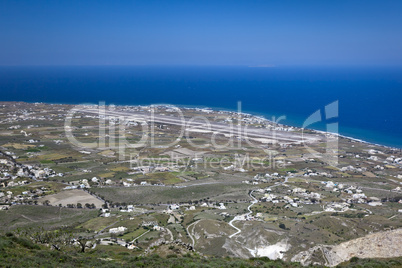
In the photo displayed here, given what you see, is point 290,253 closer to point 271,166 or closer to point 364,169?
point 271,166

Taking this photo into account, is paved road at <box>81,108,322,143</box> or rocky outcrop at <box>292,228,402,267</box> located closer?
rocky outcrop at <box>292,228,402,267</box>

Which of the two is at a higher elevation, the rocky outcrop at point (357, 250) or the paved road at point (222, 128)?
the paved road at point (222, 128)

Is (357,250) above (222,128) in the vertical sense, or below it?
below

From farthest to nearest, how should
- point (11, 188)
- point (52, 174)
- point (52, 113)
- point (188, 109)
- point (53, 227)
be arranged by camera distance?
point (188, 109) → point (52, 113) → point (52, 174) → point (11, 188) → point (53, 227)

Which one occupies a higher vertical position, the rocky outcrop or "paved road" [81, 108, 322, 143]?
"paved road" [81, 108, 322, 143]

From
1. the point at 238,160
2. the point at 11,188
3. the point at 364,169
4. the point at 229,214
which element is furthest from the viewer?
the point at 238,160

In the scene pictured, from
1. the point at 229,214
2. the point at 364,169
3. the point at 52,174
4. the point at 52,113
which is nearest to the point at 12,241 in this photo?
the point at 229,214

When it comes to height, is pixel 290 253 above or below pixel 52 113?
below

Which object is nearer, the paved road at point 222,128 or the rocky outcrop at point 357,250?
the rocky outcrop at point 357,250

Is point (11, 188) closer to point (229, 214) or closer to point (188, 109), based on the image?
point (229, 214)

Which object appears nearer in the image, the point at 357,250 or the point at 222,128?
the point at 357,250

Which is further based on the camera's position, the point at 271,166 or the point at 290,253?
the point at 271,166
